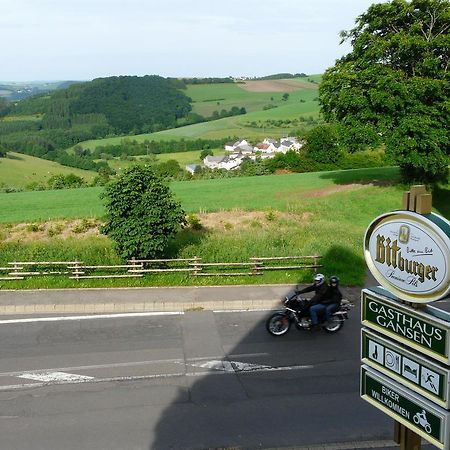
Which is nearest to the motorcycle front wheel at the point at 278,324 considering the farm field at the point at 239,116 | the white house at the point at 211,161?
the white house at the point at 211,161

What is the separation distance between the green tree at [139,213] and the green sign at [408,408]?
1171cm

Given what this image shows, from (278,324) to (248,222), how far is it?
37.2 ft

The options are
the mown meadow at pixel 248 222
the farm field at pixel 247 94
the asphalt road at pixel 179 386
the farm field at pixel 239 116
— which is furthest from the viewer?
the farm field at pixel 247 94

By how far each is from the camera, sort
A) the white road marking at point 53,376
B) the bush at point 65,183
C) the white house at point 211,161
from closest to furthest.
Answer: the white road marking at point 53,376 < the bush at point 65,183 < the white house at point 211,161

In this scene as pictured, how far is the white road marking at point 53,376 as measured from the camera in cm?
1107

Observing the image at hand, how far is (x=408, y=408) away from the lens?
18.7 ft

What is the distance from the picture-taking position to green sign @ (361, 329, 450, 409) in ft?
17.6

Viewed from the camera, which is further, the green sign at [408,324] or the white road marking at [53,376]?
the white road marking at [53,376]

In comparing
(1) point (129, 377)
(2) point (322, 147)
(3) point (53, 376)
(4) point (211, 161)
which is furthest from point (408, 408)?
(4) point (211, 161)

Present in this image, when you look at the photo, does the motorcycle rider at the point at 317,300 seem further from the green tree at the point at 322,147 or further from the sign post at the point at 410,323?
the green tree at the point at 322,147

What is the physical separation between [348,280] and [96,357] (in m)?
8.59

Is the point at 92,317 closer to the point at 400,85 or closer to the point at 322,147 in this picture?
the point at 400,85

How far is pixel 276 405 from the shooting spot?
10.0m

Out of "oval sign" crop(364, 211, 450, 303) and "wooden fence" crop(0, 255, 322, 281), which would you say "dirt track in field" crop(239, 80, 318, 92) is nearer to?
"wooden fence" crop(0, 255, 322, 281)
